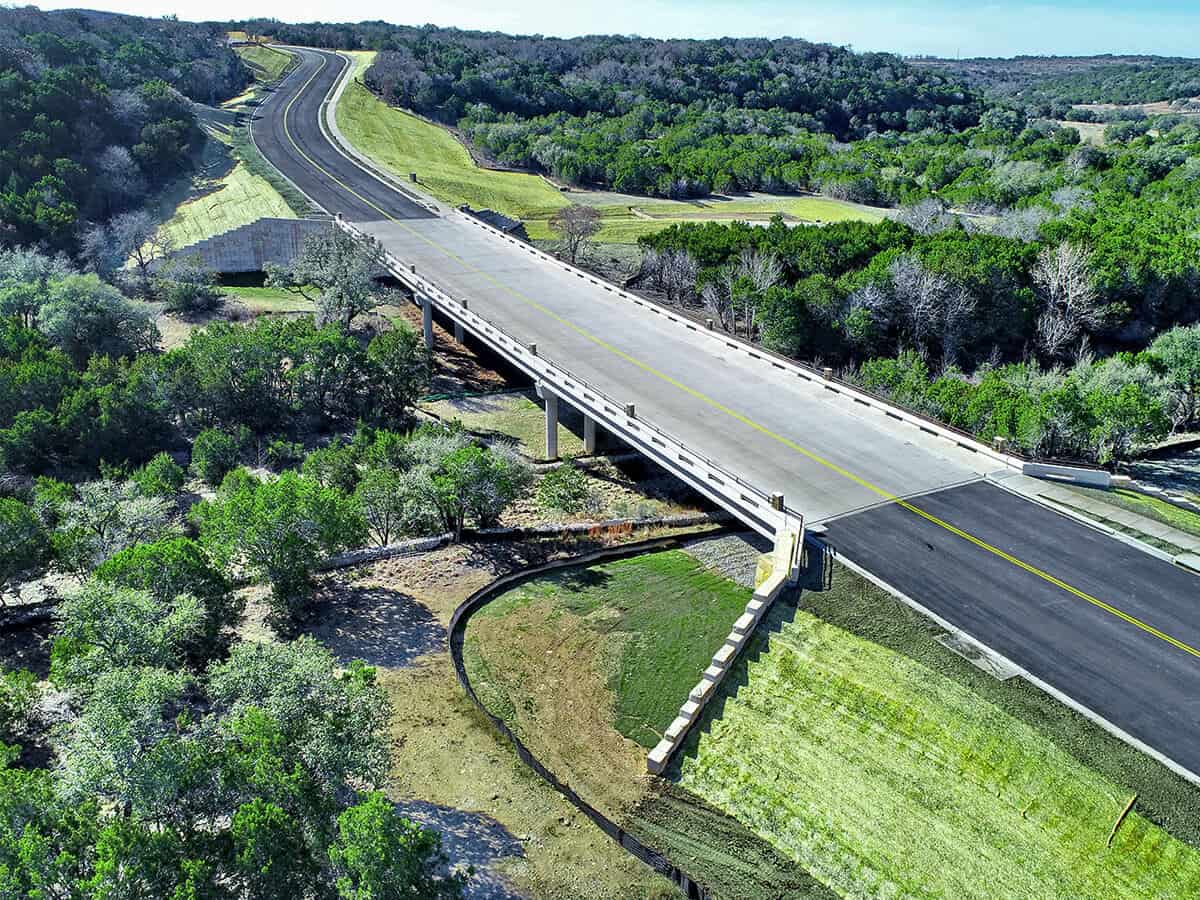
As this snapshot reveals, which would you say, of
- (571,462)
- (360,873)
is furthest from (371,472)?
(360,873)

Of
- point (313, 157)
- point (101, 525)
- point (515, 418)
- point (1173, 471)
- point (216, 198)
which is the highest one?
point (313, 157)

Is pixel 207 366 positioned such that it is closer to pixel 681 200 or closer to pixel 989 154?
pixel 681 200

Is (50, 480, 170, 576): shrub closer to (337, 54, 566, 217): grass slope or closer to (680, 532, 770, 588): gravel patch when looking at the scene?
(680, 532, 770, 588): gravel patch

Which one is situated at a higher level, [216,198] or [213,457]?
[216,198]

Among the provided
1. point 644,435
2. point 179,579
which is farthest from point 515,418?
point 179,579

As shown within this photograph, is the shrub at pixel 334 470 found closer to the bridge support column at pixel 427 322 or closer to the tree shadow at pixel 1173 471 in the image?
the bridge support column at pixel 427 322

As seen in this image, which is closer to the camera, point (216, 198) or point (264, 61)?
point (216, 198)

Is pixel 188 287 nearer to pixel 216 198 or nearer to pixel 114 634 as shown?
pixel 216 198
